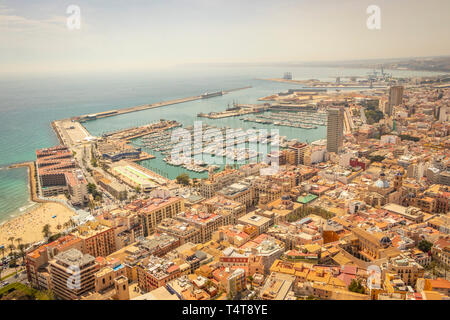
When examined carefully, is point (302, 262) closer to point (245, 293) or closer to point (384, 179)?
point (245, 293)

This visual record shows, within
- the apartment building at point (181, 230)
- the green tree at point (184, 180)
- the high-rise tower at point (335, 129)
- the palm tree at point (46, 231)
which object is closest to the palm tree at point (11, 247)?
the palm tree at point (46, 231)

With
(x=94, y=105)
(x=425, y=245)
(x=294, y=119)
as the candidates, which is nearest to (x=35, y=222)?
(x=425, y=245)

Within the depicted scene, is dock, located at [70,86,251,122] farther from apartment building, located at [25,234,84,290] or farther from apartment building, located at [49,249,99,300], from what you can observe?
apartment building, located at [49,249,99,300]

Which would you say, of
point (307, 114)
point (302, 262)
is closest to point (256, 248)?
point (302, 262)

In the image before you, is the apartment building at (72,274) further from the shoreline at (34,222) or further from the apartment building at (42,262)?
the shoreline at (34,222)
